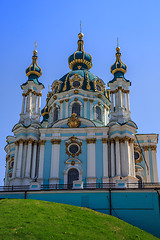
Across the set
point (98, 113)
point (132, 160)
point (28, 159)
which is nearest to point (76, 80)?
point (98, 113)

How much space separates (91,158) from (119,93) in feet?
23.2

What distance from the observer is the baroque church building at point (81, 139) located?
1208 inches

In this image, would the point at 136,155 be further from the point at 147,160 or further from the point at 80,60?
the point at 80,60

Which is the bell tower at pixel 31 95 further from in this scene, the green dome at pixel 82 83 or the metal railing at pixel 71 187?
the metal railing at pixel 71 187

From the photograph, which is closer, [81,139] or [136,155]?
[81,139]

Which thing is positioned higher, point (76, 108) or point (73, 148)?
point (76, 108)

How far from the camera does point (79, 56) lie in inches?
1610

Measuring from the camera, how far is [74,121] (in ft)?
109

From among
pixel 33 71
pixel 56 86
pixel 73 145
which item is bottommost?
pixel 73 145

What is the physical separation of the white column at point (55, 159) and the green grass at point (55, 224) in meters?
8.27

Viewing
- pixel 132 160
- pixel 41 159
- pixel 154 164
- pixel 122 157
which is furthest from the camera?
pixel 154 164

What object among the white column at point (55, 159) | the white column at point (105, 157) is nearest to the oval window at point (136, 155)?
the white column at point (105, 157)

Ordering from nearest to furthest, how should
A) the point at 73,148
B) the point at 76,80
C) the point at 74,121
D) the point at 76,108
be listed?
the point at 73,148, the point at 74,121, the point at 76,108, the point at 76,80

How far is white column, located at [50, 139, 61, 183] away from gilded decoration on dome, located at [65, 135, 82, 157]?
2.75ft
